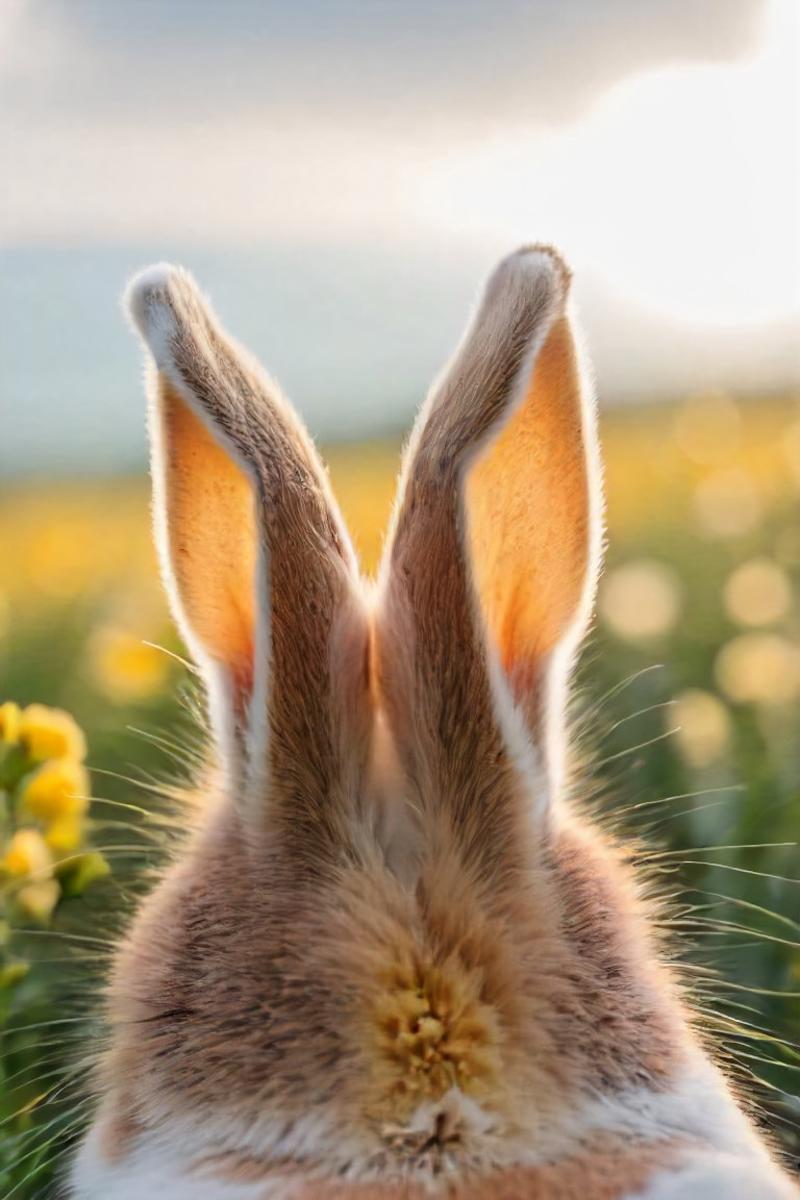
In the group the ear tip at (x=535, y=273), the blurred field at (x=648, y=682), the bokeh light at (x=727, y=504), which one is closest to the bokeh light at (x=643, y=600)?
the blurred field at (x=648, y=682)

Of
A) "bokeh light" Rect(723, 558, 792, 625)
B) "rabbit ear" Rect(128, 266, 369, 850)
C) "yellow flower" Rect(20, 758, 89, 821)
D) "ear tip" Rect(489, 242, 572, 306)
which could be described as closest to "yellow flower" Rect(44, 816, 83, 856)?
"yellow flower" Rect(20, 758, 89, 821)

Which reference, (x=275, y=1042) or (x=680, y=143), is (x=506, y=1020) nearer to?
(x=275, y=1042)

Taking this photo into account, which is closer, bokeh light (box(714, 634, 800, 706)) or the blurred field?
the blurred field

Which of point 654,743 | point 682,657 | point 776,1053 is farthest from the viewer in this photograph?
point 682,657

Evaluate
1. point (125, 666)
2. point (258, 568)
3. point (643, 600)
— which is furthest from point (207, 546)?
point (643, 600)

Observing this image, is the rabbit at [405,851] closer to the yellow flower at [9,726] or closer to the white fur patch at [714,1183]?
the white fur patch at [714,1183]

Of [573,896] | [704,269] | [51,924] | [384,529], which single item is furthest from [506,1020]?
[704,269]

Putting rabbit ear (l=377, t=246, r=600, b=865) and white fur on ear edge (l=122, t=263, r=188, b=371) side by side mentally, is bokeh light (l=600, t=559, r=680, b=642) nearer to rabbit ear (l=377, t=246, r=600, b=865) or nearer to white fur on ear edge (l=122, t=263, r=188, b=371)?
rabbit ear (l=377, t=246, r=600, b=865)
